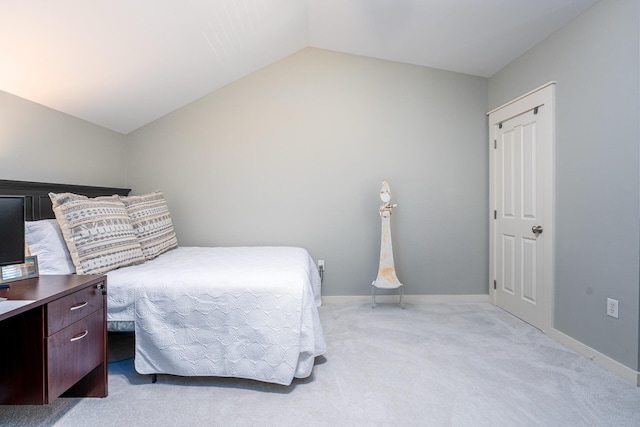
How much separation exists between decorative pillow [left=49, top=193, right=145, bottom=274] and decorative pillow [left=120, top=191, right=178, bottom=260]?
9.1 inches

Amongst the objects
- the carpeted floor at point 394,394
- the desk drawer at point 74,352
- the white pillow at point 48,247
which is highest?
the white pillow at point 48,247

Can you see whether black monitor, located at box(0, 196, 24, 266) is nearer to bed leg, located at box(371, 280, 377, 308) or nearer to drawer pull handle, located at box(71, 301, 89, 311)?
drawer pull handle, located at box(71, 301, 89, 311)

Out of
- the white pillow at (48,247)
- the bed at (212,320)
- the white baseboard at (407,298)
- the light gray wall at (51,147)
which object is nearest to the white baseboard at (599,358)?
the white baseboard at (407,298)

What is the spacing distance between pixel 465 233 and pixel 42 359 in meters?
3.50

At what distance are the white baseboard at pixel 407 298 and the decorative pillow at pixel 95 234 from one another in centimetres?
195

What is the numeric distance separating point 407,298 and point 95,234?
288cm

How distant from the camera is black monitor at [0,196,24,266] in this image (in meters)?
1.57

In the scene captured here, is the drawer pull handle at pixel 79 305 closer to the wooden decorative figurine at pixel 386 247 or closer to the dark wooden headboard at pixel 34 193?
the dark wooden headboard at pixel 34 193

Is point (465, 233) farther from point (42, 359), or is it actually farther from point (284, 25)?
point (42, 359)

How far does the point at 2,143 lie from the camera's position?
6.80ft

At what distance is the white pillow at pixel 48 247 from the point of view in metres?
1.89

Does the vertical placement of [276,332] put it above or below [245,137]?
below

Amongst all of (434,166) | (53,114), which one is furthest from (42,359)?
(434,166)

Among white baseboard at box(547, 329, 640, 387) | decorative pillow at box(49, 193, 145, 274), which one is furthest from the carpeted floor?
decorative pillow at box(49, 193, 145, 274)
